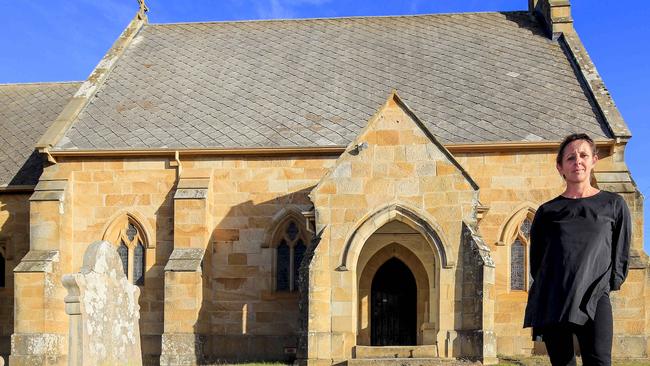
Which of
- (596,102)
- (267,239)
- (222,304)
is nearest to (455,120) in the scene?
(596,102)

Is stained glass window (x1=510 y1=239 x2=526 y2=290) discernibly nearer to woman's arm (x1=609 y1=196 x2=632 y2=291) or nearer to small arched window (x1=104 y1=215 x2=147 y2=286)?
small arched window (x1=104 y1=215 x2=147 y2=286)

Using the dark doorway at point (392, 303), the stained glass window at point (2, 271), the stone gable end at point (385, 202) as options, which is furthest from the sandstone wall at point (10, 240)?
the stone gable end at point (385, 202)

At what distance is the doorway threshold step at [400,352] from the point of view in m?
17.3

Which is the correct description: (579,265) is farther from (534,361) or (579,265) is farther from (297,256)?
(297,256)

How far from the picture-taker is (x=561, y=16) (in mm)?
25562

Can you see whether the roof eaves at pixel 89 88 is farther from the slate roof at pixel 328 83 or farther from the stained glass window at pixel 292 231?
the stained glass window at pixel 292 231

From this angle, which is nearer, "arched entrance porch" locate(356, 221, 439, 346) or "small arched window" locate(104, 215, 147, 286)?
"arched entrance porch" locate(356, 221, 439, 346)

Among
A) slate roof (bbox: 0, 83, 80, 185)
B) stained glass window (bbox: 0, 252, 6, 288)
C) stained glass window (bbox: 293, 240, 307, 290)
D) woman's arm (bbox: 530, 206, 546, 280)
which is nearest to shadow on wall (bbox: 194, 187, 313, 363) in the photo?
stained glass window (bbox: 293, 240, 307, 290)

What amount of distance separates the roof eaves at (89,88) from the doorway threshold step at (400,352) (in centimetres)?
1007

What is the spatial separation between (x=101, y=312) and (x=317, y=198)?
7672mm

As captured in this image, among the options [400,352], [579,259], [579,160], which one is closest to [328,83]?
[400,352]

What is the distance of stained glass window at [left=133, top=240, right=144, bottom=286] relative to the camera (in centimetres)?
2280

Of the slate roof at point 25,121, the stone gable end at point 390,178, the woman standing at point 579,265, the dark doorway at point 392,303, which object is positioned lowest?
the dark doorway at point 392,303

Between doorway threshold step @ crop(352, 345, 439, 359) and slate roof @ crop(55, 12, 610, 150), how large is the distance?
6.17m
